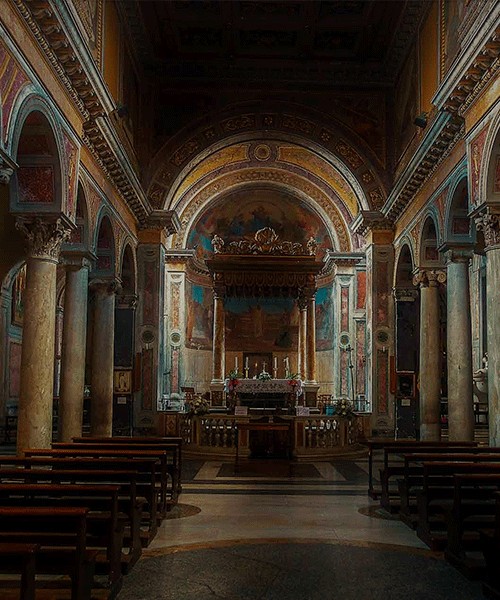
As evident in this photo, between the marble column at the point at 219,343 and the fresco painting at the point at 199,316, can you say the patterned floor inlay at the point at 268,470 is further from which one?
the fresco painting at the point at 199,316

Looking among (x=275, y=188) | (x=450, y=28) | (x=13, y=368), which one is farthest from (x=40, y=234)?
(x=275, y=188)

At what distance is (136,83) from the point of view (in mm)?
21734

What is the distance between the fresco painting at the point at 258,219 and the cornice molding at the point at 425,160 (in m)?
9.62

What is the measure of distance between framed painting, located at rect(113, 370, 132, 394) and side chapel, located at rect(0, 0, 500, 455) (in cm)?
4

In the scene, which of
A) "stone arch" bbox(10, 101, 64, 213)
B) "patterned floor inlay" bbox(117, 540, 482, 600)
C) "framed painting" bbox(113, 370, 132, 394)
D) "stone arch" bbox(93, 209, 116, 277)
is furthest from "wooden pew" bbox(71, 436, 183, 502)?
"framed painting" bbox(113, 370, 132, 394)

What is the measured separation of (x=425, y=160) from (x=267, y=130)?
7402 mm

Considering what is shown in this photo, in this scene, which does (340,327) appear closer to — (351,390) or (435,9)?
(351,390)

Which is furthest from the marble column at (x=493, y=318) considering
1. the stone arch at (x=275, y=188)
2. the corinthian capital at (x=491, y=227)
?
the stone arch at (x=275, y=188)

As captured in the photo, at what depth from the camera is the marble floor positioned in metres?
5.83

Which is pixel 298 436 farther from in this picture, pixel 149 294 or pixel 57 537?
pixel 57 537

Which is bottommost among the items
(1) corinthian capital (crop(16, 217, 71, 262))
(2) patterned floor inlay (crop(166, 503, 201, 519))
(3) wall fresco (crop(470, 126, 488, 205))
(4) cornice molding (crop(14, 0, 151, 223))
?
(2) patterned floor inlay (crop(166, 503, 201, 519))

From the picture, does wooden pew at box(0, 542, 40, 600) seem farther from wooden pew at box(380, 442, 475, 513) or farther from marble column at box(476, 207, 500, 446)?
marble column at box(476, 207, 500, 446)

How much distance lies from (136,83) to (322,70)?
5.88 m

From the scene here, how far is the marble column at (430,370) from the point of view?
1848 cm
